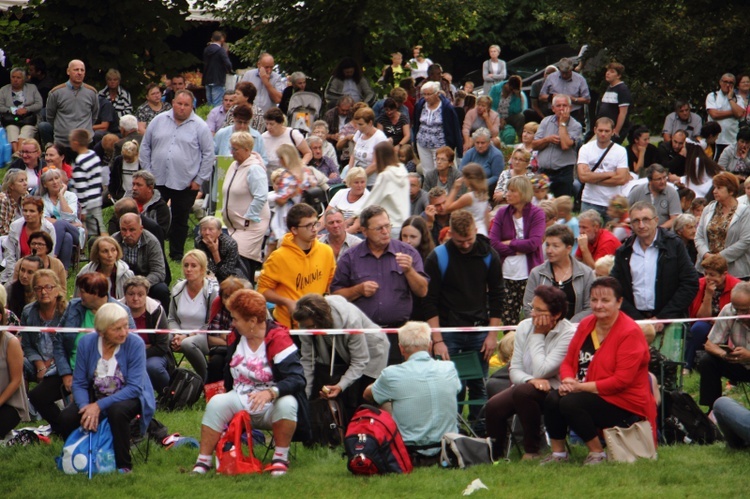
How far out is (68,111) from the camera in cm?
1703

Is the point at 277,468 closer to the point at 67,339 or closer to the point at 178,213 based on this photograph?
the point at 67,339

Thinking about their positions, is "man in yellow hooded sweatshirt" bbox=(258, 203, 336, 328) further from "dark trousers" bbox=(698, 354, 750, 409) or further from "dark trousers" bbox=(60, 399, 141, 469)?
"dark trousers" bbox=(698, 354, 750, 409)

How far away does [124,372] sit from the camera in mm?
8336

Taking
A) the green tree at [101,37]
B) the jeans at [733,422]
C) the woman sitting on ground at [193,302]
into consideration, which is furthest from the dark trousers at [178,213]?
the jeans at [733,422]

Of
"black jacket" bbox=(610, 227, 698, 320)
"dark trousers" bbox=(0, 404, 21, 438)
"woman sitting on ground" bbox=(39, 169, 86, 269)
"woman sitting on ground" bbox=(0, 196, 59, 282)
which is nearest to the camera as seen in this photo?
"dark trousers" bbox=(0, 404, 21, 438)

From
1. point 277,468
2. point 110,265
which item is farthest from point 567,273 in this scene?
point 110,265

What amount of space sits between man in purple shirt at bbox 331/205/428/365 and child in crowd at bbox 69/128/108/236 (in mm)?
5599

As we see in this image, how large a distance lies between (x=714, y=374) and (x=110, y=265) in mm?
5230

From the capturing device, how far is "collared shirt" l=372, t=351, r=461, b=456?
316 inches

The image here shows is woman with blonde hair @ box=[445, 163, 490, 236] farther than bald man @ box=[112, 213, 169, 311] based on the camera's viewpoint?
Yes

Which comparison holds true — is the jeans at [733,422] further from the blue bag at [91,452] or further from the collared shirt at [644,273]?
the blue bag at [91,452]

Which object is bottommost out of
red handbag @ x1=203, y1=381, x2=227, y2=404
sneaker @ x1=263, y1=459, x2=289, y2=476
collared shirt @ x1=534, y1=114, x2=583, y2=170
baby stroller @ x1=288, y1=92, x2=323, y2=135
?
sneaker @ x1=263, y1=459, x2=289, y2=476

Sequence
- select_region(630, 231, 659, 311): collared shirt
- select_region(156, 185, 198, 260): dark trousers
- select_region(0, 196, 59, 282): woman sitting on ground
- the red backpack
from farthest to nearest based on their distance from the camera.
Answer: select_region(156, 185, 198, 260): dark trousers → select_region(0, 196, 59, 282): woman sitting on ground → select_region(630, 231, 659, 311): collared shirt → the red backpack

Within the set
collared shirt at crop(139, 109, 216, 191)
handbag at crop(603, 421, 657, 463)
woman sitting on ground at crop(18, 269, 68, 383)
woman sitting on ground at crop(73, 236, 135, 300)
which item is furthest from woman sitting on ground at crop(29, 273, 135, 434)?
collared shirt at crop(139, 109, 216, 191)
